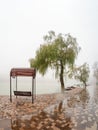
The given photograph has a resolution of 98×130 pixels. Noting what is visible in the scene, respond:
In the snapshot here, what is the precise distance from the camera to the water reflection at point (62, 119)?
4.50 metres

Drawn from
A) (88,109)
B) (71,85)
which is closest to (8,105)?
(88,109)

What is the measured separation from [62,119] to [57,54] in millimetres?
5332

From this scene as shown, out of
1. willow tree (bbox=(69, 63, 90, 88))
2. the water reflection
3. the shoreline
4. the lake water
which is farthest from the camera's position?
willow tree (bbox=(69, 63, 90, 88))

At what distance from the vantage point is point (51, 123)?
4.74m

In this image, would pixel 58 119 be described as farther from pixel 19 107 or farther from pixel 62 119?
pixel 19 107

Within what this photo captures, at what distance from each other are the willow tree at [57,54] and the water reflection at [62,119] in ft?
12.6

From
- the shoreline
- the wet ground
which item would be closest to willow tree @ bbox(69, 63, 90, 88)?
the shoreline

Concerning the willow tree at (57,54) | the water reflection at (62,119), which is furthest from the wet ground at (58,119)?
the willow tree at (57,54)

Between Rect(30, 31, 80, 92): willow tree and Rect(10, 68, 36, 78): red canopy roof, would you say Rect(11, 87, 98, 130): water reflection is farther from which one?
Rect(30, 31, 80, 92): willow tree

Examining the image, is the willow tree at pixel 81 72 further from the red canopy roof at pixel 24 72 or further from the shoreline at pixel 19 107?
the shoreline at pixel 19 107

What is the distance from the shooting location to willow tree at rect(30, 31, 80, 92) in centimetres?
1009

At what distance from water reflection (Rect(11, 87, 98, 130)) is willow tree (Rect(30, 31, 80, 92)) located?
3844mm

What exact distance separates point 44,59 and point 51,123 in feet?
18.1

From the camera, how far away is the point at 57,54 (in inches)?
400
